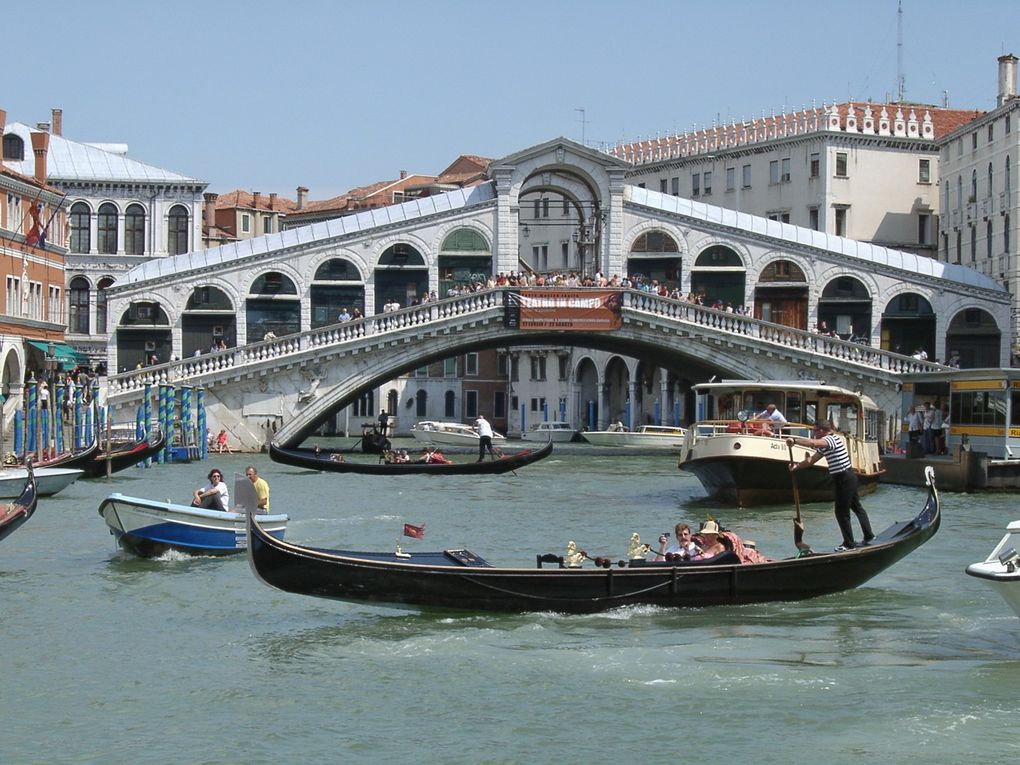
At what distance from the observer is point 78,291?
41875 mm

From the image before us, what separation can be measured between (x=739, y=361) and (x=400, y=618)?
2117cm

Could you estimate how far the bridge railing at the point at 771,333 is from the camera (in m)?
32.2

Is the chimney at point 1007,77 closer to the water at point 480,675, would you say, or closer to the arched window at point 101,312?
the arched window at point 101,312

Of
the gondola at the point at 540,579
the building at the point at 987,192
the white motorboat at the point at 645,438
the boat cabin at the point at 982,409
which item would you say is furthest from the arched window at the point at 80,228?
the gondola at the point at 540,579

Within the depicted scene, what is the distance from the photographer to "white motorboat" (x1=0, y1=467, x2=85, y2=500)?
19145mm

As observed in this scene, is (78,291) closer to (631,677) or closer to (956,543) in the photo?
(956,543)

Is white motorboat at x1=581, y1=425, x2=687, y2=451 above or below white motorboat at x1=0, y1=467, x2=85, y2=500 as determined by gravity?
above

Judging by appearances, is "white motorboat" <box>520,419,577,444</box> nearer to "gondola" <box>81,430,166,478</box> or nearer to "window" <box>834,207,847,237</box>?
"window" <box>834,207,847,237</box>

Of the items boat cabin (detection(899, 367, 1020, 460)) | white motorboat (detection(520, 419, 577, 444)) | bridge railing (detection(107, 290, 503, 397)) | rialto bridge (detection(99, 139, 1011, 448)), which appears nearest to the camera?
boat cabin (detection(899, 367, 1020, 460))

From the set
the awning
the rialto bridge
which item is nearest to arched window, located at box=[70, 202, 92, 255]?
the awning

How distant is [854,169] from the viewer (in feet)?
143

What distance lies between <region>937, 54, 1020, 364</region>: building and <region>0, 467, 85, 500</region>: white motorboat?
20.2m

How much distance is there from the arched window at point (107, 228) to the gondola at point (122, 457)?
16.6 metres

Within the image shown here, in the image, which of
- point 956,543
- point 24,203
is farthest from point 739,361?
point 956,543
